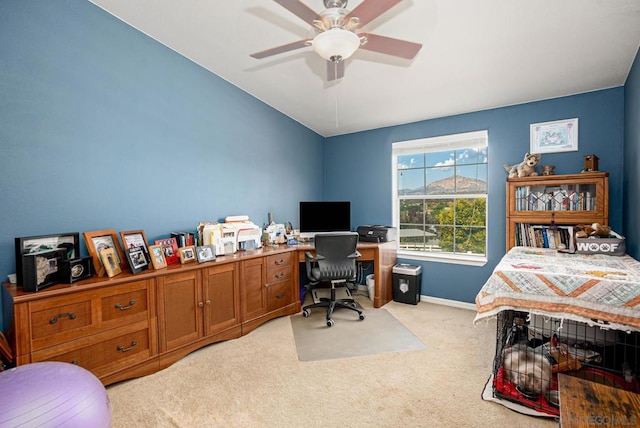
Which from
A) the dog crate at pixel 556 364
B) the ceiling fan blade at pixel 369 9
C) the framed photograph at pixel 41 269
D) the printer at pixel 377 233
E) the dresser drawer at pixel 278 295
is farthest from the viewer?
the printer at pixel 377 233

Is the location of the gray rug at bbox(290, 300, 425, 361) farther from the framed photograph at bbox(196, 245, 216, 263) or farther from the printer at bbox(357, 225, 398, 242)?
the framed photograph at bbox(196, 245, 216, 263)

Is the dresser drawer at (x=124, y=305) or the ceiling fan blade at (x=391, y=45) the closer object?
the ceiling fan blade at (x=391, y=45)

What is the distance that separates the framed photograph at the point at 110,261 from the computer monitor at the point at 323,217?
2083mm

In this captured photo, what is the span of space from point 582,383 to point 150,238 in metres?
2.97

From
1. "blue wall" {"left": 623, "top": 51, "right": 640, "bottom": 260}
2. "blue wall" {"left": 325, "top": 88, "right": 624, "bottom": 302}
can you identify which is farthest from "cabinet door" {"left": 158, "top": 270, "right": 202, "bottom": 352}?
"blue wall" {"left": 623, "top": 51, "right": 640, "bottom": 260}

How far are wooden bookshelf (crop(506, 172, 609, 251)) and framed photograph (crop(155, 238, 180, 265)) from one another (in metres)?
3.33

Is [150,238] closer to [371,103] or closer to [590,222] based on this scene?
[371,103]

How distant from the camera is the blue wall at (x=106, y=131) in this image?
5.67 ft

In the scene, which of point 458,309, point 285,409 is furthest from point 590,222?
point 285,409

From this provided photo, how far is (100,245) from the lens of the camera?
200cm

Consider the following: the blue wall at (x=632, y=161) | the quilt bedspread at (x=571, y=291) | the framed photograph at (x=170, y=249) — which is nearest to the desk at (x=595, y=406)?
the quilt bedspread at (x=571, y=291)

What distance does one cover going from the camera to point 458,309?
11.2 ft

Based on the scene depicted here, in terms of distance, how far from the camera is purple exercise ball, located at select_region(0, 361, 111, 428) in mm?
954

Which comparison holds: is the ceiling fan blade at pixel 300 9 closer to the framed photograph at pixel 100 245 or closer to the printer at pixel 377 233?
the framed photograph at pixel 100 245
